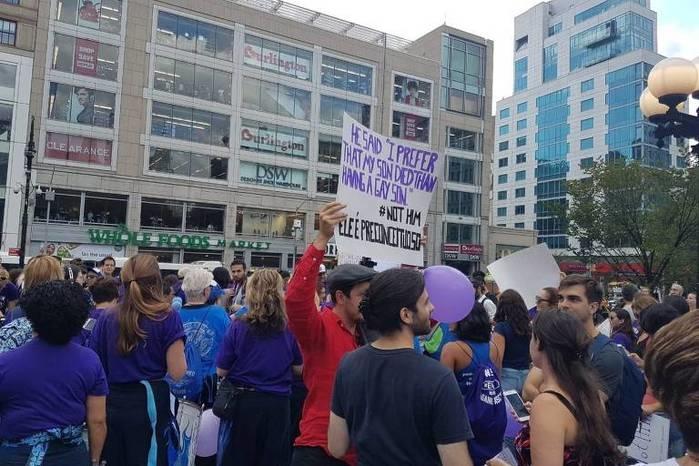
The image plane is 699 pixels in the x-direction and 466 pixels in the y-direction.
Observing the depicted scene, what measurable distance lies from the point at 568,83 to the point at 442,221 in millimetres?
42530

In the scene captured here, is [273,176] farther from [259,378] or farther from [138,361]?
[138,361]

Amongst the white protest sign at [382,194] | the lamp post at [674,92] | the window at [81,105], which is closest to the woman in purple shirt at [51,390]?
the white protest sign at [382,194]

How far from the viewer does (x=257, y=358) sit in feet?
14.7

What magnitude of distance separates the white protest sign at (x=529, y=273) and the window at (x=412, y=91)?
42.6 metres

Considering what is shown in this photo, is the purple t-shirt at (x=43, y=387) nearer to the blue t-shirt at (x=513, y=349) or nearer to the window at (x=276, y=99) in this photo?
the blue t-shirt at (x=513, y=349)

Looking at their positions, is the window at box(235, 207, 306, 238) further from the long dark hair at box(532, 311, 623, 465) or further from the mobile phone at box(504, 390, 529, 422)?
the long dark hair at box(532, 311, 623, 465)

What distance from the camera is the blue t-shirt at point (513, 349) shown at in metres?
5.52

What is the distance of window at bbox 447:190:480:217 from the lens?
5112 cm

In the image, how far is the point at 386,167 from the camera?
16.6 ft

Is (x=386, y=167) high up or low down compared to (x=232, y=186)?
down

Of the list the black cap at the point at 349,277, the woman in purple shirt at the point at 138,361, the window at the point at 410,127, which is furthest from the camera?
the window at the point at 410,127

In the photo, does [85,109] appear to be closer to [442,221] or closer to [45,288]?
[442,221]

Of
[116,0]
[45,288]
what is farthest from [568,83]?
[45,288]

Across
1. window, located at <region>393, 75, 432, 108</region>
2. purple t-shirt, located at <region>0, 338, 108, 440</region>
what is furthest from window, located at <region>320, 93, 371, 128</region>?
purple t-shirt, located at <region>0, 338, 108, 440</region>
